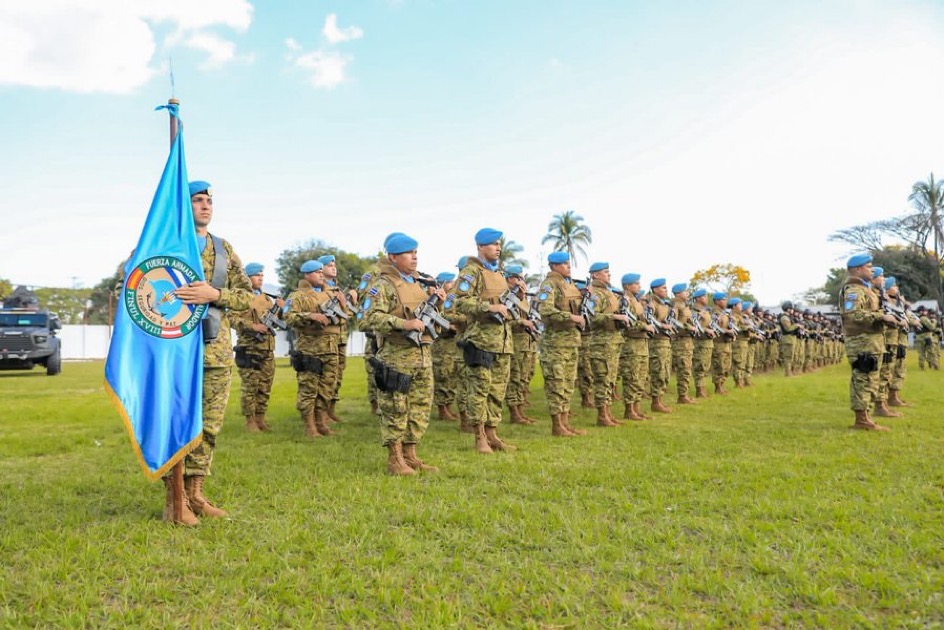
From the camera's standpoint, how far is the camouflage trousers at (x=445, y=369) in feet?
32.0

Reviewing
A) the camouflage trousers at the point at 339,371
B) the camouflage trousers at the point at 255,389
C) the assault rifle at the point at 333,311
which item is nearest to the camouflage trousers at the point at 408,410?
the assault rifle at the point at 333,311

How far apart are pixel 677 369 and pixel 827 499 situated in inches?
319

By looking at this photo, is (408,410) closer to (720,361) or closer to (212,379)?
(212,379)

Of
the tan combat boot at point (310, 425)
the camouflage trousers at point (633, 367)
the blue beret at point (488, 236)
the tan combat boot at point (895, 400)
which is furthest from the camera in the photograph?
the tan combat boot at point (895, 400)

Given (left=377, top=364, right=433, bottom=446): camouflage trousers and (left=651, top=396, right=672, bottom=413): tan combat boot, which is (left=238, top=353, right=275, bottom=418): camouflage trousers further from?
(left=651, top=396, right=672, bottom=413): tan combat boot

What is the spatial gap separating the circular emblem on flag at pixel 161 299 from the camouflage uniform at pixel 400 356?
1838 mm

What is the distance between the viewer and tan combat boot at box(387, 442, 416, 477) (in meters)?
5.68

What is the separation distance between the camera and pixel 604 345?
9367 millimetres

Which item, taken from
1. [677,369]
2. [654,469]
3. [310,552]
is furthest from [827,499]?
[677,369]

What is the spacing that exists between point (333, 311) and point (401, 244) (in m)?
3.03

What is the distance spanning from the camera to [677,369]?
497 inches

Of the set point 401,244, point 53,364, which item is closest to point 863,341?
point 401,244

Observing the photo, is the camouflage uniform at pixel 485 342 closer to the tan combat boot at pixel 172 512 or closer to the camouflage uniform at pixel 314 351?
the camouflage uniform at pixel 314 351

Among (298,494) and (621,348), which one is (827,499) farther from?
(621,348)
